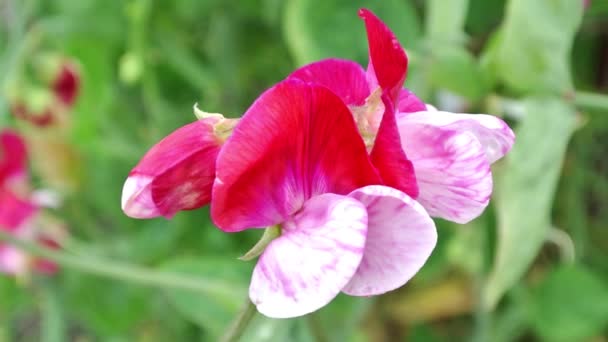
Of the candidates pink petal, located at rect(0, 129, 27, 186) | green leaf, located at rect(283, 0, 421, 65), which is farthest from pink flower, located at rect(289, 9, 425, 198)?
pink petal, located at rect(0, 129, 27, 186)

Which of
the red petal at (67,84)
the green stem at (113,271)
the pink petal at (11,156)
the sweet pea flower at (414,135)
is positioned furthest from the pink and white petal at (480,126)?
the red petal at (67,84)

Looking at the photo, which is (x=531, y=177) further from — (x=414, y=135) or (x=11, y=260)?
(x=11, y=260)

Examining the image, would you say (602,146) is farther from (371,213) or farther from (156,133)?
(371,213)

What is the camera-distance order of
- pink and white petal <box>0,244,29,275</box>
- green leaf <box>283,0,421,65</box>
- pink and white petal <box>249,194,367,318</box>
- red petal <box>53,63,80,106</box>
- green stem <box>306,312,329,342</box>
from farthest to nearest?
red petal <box>53,63,80,106</box> < pink and white petal <box>0,244,29,275</box> < green leaf <box>283,0,421,65</box> < green stem <box>306,312,329,342</box> < pink and white petal <box>249,194,367,318</box>

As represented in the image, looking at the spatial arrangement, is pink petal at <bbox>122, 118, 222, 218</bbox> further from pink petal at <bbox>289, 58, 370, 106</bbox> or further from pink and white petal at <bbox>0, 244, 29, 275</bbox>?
pink and white petal at <bbox>0, 244, 29, 275</bbox>

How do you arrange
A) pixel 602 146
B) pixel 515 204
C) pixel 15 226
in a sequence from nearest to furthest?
pixel 515 204
pixel 15 226
pixel 602 146

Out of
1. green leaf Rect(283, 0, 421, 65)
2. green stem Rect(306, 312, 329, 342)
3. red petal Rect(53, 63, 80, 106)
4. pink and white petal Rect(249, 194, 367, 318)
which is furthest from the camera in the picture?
red petal Rect(53, 63, 80, 106)

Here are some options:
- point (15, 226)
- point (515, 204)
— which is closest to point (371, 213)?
point (515, 204)
